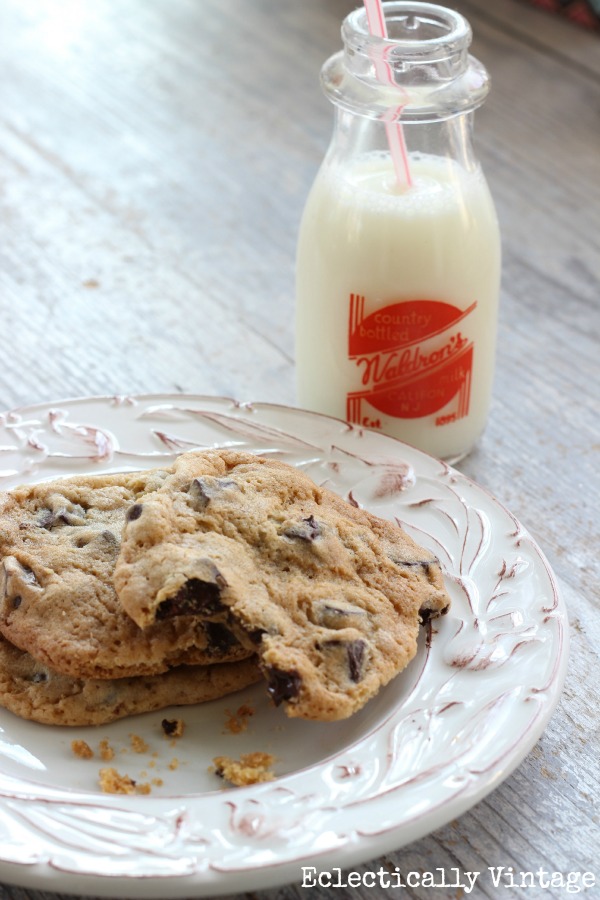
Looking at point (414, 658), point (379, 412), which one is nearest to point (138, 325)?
point (379, 412)

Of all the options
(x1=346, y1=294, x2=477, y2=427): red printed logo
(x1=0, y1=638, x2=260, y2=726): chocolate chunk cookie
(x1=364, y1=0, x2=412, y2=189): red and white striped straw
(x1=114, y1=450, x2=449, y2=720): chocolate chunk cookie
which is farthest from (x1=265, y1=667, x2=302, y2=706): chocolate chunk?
(x1=364, y1=0, x2=412, y2=189): red and white striped straw

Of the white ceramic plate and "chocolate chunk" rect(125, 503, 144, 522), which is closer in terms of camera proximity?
the white ceramic plate

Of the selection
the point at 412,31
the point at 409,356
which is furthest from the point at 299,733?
the point at 412,31

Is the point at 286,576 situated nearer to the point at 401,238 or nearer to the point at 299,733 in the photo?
the point at 299,733

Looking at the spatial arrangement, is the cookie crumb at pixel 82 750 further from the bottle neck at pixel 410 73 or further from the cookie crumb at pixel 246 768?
the bottle neck at pixel 410 73

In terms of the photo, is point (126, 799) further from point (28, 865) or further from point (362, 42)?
point (362, 42)

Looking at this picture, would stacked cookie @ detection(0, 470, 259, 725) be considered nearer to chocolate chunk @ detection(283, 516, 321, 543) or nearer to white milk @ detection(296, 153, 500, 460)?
chocolate chunk @ detection(283, 516, 321, 543)
